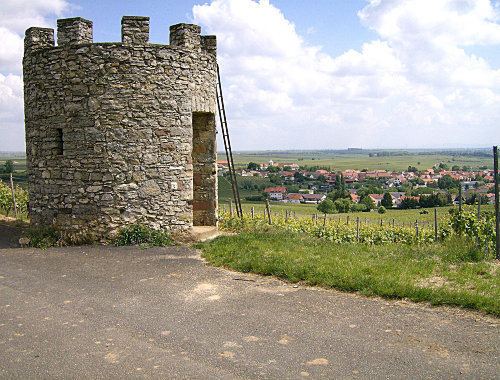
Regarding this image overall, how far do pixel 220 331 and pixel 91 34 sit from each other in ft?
25.2

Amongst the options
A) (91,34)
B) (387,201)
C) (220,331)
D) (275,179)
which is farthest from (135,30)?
(275,179)

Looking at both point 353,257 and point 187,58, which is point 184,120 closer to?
point 187,58

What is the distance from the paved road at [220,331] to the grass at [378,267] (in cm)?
27

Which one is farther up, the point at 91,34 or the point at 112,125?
the point at 91,34

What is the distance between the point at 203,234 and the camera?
1109 centimetres

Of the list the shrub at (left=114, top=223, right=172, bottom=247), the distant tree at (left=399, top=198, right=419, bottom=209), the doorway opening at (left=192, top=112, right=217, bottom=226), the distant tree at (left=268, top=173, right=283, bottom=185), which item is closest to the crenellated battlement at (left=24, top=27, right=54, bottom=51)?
the doorway opening at (left=192, top=112, right=217, bottom=226)

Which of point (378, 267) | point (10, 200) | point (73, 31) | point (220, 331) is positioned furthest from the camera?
point (10, 200)

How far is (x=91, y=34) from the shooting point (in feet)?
34.3

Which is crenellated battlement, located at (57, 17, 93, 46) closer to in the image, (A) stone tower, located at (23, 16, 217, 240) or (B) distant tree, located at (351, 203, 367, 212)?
(A) stone tower, located at (23, 16, 217, 240)

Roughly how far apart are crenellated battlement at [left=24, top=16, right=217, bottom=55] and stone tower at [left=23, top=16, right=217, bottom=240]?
0.02 meters

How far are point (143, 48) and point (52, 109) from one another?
2433 mm

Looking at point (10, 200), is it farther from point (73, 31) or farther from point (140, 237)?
point (140, 237)

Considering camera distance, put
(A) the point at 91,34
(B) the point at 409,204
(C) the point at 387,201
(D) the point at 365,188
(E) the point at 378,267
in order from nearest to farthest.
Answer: (E) the point at 378,267
(A) the point at 91,34
(B) the point at 409,204
(C) the point at 387,201
(D) the point at 365,188

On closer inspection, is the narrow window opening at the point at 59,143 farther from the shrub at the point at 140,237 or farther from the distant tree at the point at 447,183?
the distant tree at the point at 447,183
